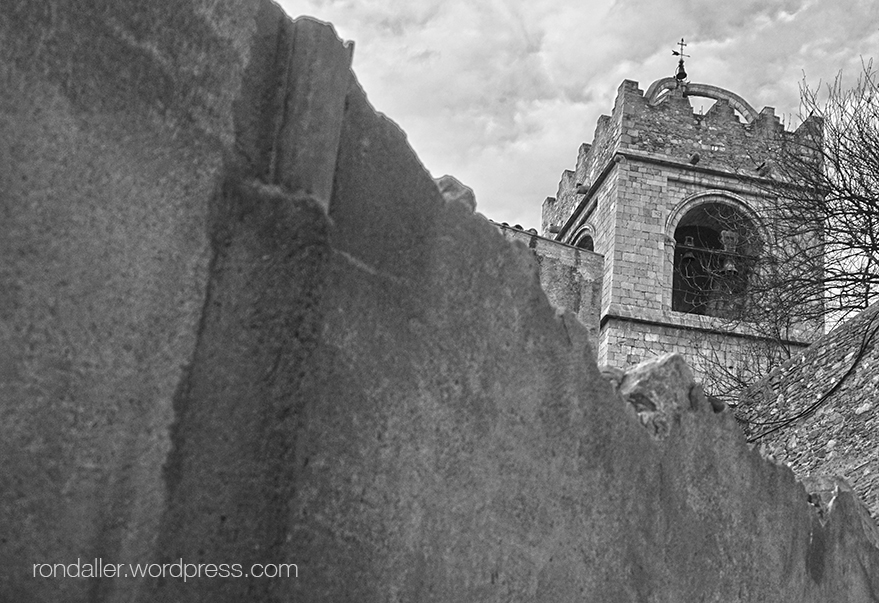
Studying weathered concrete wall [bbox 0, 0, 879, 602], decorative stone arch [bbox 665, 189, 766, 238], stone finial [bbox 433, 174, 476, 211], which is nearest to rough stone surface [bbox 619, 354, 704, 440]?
weathered concrete wall [bbox 0, 0, 879, 602]

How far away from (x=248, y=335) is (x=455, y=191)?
2.00 ft

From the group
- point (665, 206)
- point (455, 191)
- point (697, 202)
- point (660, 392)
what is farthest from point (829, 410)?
point (697, 202)

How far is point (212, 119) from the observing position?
1.46 m

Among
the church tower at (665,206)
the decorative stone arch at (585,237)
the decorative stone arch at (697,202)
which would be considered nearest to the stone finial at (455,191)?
the church tower at (665,206)

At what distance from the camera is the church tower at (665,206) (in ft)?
66.4

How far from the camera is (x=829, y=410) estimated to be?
19.3 ft

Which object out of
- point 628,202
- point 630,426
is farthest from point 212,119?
point 628,202

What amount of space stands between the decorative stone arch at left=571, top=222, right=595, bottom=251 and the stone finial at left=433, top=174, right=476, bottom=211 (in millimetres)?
20942

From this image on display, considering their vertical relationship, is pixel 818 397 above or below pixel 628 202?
below

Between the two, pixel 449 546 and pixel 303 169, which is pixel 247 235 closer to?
pixel 303 169

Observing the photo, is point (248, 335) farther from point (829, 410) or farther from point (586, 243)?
point (586, 243)

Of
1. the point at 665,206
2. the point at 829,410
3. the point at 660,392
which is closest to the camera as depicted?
the point at 660,392

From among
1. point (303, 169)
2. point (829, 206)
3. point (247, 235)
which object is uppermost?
point (829, 206)

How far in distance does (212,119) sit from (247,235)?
19 centimetres
